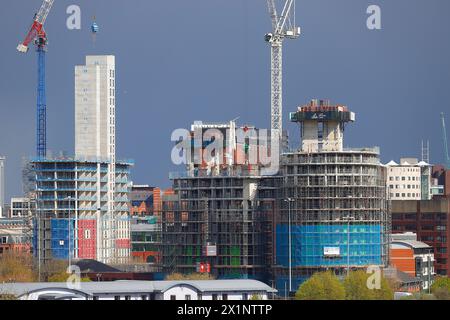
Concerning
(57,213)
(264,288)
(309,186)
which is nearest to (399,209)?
(57,213)

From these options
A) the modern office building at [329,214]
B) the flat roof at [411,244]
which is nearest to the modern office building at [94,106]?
the flat roof at [411,244]

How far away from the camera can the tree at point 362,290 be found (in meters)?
90.1

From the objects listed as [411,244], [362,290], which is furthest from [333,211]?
[362,290]

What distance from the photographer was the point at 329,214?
123 m

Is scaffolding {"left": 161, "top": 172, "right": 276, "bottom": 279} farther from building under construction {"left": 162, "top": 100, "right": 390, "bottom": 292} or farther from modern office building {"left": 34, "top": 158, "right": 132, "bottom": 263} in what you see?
modern office building {"left": 34, "top": 158, "right": 132, "bottom": 263}

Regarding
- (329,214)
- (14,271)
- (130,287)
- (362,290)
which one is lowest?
(362,290)

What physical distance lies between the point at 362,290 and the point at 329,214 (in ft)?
92.0

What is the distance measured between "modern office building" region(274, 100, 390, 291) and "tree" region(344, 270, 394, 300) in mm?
19451

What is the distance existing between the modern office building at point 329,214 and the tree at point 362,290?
19.5m

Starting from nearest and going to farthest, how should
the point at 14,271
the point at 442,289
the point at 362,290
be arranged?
1. the point at 362,290
2. the point at 442,289
3. the point at 14,271

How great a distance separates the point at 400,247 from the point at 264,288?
58.5m

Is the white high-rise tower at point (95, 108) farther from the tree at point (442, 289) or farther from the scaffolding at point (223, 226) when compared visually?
the tree at point (442, 289)

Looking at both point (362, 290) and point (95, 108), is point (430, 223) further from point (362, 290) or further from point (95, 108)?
point (362, 290)

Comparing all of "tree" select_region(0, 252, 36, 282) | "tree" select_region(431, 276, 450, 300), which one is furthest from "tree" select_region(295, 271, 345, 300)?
"tree" select_region(0, 252, 36, 282)
